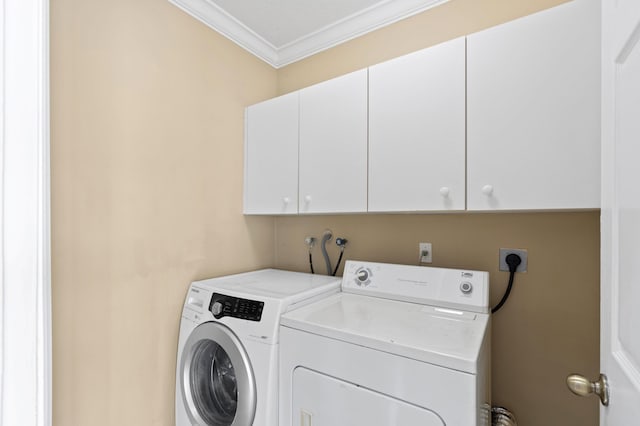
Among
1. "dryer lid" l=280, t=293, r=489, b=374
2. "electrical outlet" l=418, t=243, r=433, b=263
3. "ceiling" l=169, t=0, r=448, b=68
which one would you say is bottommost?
"dryer lid" l=280, t=293, r=489, b=374

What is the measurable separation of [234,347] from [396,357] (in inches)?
28.9

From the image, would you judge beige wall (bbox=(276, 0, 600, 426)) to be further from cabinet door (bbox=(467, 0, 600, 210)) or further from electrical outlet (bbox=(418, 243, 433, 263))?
cabinet door (bbox=(467, 0, 600, 210))

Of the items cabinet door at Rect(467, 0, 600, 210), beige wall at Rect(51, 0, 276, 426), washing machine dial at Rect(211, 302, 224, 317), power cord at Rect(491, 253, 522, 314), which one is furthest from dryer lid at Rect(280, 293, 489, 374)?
beige wall at Rect(51, 0, 276, 426)

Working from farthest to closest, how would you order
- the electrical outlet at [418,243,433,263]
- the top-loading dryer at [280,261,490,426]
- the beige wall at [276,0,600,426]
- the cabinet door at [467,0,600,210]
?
the electrical outlet at [418,243,433,263] → the beige wall at [276,0,600,426] → the cabinet door at [467,0,600,210] → the top-loading dryer at [280,261,490,426]

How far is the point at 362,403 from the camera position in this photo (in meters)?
0.97

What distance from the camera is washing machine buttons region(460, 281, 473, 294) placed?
51.9 inches

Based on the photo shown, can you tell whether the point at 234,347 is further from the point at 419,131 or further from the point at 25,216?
the point at 419,131

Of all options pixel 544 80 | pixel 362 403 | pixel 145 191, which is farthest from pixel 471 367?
pixel 145 191

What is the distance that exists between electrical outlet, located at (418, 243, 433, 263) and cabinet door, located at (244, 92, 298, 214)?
74cm

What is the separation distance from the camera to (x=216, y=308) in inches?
56.4

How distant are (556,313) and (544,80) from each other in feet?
3.28

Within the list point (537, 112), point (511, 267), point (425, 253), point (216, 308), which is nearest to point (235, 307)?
point (216, 308)

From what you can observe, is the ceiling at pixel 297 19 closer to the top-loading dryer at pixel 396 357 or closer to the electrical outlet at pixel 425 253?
the electrical outlet at pixel 425 253

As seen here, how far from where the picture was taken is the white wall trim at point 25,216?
1.06 metres
